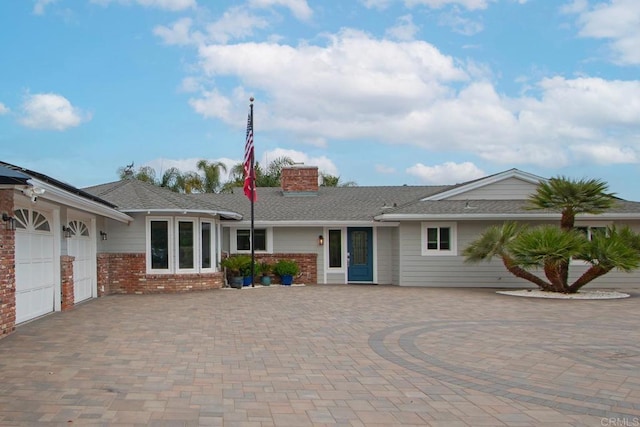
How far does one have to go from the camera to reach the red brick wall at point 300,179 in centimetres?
2278

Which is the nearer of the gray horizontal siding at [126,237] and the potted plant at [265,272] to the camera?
the gray horizontal siding at [126,237]

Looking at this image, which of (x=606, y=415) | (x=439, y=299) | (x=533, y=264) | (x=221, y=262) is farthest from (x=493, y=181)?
(x=606, y=415)

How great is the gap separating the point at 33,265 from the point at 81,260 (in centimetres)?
330

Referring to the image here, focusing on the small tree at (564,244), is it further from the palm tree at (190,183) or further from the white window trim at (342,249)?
the palm tree at (190,183)

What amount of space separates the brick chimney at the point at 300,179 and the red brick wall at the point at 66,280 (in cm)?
1193

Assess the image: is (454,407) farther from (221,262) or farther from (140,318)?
(221,262)

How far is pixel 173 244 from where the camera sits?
624 inches

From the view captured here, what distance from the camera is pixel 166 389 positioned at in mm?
5754

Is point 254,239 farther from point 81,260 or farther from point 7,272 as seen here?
point 7,272

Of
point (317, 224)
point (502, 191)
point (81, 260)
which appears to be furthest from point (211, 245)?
point (502, 191)

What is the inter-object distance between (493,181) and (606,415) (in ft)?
47.0

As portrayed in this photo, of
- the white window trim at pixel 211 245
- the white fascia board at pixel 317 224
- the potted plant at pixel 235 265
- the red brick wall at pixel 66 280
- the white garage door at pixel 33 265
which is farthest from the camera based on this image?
the white fascia board at pixel 317 224

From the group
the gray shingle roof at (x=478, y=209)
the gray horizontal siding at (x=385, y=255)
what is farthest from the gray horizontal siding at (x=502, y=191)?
the gray horizontal siding at (x=385, y=255)

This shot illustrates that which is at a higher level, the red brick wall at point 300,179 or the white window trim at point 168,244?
the red brick wall at point 300,179
